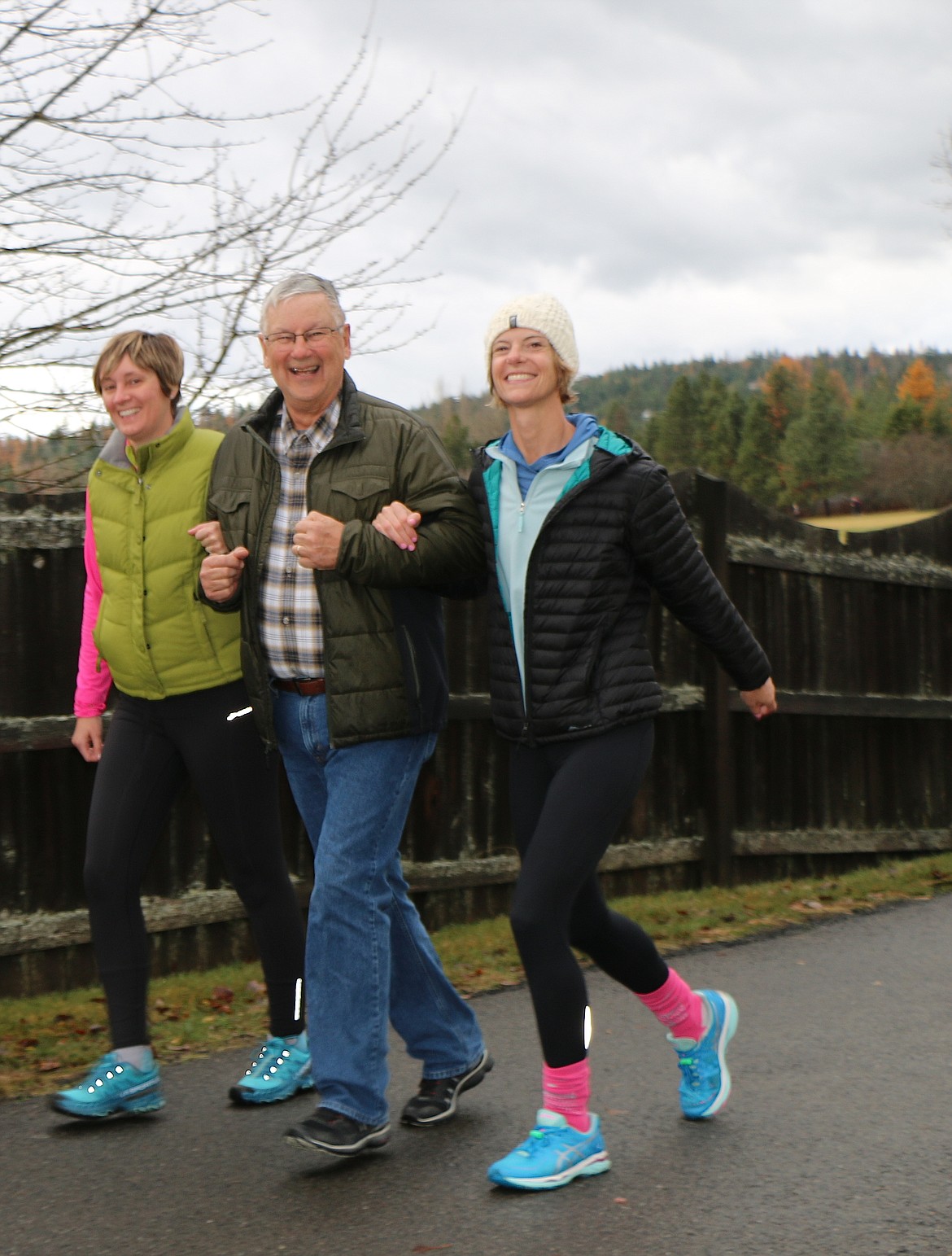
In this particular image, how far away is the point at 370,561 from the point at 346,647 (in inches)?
10.2

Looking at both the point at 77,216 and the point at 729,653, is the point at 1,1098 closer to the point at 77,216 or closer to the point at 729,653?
the point at 729,653

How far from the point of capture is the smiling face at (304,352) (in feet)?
13.1

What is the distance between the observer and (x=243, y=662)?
13.6 feet

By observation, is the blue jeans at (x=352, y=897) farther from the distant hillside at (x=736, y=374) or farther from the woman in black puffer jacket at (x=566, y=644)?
the distant hillside at (x=736, y=374)

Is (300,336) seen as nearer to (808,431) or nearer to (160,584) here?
(160,584)

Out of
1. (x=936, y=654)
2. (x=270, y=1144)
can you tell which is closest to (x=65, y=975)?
(x=270, y=1144)

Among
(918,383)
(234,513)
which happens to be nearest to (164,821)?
(234,513)

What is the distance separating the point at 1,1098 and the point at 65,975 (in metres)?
1.29

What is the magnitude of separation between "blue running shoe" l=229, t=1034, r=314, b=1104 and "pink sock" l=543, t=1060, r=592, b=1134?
88 centimetres

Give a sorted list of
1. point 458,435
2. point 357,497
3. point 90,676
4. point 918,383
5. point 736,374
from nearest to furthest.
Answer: point 357,497 < point 90,676 < point 458,435 < point 918,383 < point 736,374

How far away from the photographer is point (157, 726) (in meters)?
4.35

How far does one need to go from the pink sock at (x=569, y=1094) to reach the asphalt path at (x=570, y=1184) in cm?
15

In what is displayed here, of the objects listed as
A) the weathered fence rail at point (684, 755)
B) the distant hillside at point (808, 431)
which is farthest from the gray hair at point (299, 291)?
the distant hillside at point (808, 431)

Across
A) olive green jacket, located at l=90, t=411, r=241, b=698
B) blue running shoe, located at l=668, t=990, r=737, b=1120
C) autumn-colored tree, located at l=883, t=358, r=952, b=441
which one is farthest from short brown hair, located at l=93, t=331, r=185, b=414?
autumn-colored tree, located at l=883, t=358, r=952, b=441
